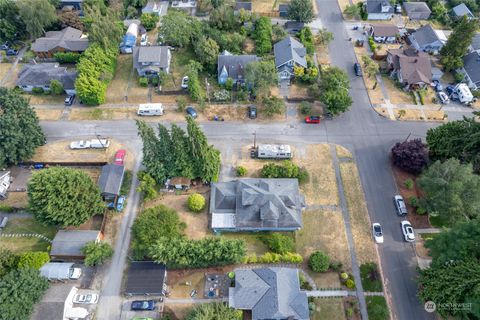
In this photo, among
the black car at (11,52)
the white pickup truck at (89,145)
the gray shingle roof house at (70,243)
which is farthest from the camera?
the black car at (11,52)

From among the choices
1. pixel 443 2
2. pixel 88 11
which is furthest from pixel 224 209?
pixel 443 2

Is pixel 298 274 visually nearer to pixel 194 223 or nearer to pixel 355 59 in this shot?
pixel 194 223

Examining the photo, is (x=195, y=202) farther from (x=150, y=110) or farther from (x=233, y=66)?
(x=233, y=66)

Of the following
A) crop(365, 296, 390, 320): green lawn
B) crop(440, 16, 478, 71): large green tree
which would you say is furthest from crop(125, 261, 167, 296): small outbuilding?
crop(440, 16, 478, 71): large green tree

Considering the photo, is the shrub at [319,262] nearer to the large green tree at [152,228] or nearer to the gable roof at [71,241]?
the large green tree at [152,228]

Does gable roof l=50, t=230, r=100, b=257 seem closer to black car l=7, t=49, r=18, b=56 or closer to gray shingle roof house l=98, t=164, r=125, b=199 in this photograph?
gray shingle roof house l=98, t=164, r=125, b=199

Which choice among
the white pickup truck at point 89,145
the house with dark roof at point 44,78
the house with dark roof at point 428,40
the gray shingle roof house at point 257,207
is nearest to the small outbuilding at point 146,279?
the gray shingle roof house at point 257,207

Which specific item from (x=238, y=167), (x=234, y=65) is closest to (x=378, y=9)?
(x=234, y=65)
